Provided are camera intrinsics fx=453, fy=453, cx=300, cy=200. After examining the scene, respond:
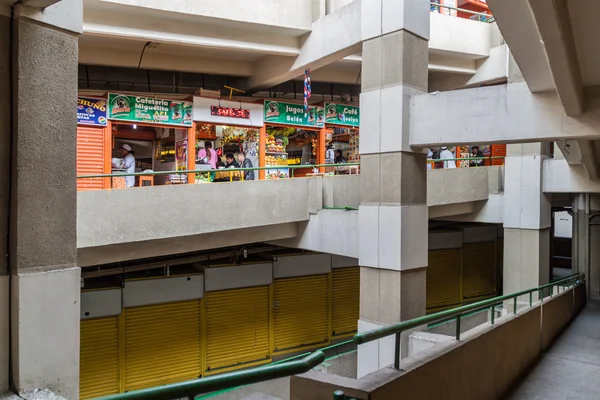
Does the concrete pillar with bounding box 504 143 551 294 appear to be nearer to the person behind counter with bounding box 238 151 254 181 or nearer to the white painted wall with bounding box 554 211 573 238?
the person behind counter with bounding box 238 151 254 181

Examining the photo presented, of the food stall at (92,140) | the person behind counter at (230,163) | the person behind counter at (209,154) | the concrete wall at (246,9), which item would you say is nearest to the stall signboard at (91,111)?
the food stall at (92,140)

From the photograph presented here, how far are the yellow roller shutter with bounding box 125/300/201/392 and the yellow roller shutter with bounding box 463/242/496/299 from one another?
32.4 feet

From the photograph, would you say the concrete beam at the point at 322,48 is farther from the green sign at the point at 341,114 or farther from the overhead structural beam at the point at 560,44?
the overhead structural beam at the point at 560,44

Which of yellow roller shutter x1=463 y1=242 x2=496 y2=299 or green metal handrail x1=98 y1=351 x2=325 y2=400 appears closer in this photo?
green metal handrail x1=98 y1=351 x2=325 y2=400

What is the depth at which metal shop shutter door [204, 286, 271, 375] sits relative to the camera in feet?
37.1

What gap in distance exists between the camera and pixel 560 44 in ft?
12.3

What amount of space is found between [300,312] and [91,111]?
7.44 m

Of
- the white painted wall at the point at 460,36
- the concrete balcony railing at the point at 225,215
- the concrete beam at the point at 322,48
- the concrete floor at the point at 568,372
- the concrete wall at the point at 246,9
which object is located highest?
the white painted wall at the point at 460,36

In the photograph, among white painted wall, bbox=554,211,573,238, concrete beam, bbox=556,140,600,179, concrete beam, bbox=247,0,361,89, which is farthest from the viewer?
white painted wall, bbox=554,211,573,238

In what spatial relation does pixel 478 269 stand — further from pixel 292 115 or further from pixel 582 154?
pixel 292 115

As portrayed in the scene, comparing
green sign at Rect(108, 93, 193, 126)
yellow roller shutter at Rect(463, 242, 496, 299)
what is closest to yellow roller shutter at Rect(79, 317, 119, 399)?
green sign at Rect(108, 93, 193, 126)

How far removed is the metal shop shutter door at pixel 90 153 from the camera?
10266mm

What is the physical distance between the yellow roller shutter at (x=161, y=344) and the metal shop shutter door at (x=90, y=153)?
10.0 feet

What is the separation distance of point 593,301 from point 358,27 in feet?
34.5
